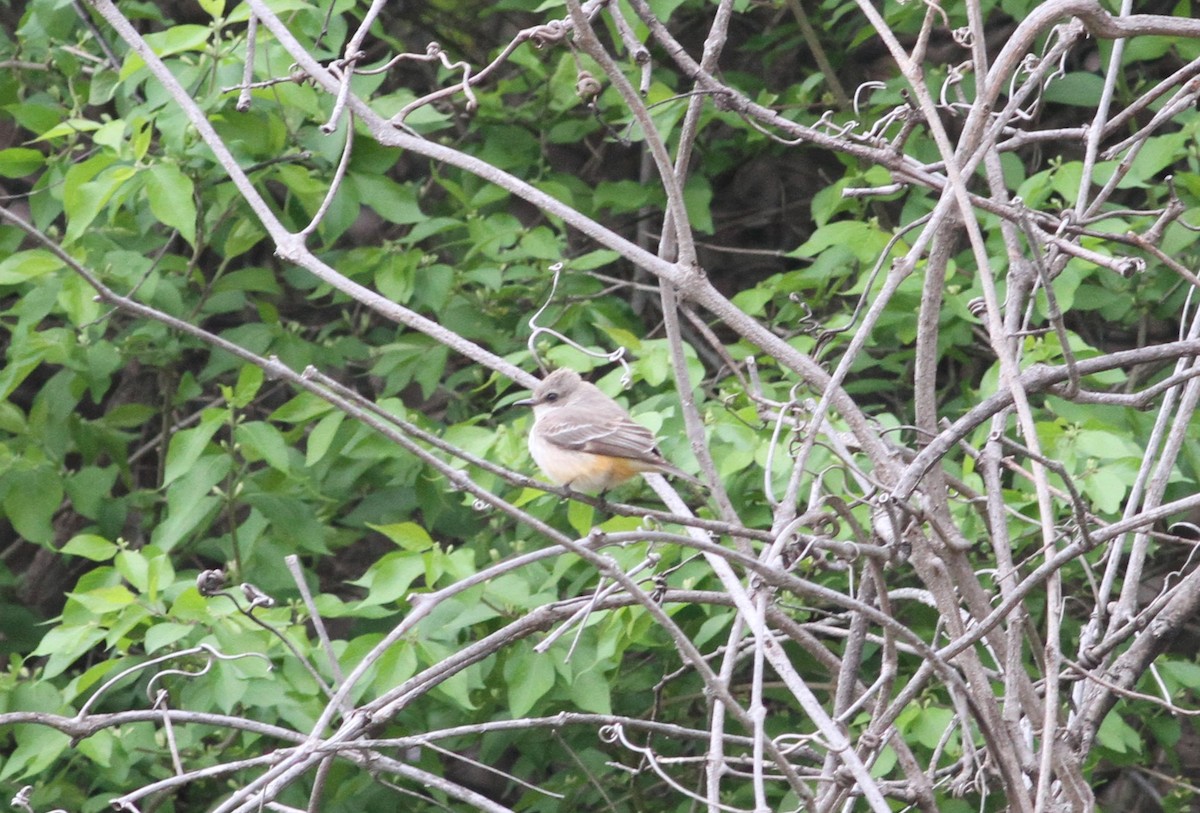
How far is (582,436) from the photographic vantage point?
4.44 meters

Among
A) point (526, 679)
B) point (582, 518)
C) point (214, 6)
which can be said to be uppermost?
point (214, 6)

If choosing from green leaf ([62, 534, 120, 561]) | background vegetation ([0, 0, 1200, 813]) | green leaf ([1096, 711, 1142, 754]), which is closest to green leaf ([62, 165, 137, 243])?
background vegetation ([0, 0, 1200, 813])

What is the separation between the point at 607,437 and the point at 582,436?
17cm

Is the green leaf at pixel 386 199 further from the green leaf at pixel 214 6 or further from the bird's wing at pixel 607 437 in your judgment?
the bird's wing at pixel 607 437

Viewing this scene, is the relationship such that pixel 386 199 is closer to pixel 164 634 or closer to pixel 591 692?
pixel 164 634

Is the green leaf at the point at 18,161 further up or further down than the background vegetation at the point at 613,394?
further up

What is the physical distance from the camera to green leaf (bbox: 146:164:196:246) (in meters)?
4.60

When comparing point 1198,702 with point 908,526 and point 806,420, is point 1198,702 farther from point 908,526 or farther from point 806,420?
point 908,526

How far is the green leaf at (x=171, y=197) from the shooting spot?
4.60 m

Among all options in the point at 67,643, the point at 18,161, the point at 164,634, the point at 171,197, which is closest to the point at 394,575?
the point at 164,634

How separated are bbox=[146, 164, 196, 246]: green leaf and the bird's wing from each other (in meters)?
1.30

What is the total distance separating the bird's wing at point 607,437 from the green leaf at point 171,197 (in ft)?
4.26

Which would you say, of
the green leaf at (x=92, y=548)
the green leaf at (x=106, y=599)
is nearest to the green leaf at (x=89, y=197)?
the green leaf at (x=92, y=548)

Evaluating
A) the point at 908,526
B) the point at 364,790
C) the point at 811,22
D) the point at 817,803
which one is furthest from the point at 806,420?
the point at 811,22
